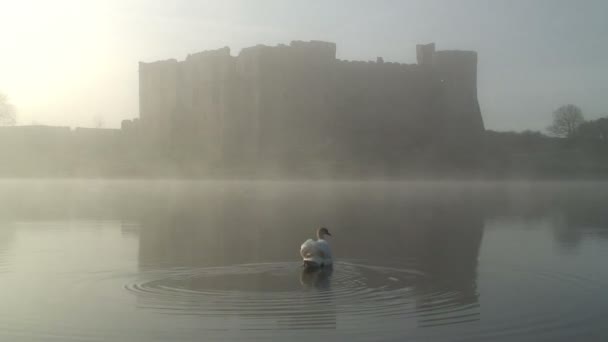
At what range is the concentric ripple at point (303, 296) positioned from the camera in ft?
23.4

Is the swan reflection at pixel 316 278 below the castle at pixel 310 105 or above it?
below

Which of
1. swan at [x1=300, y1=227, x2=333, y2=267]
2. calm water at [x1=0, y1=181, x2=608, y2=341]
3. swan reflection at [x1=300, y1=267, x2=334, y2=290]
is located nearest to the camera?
calm water at [x1=0, y1=181, x2=608, y2=341]

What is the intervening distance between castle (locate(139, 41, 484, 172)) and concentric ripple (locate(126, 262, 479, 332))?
40039mm

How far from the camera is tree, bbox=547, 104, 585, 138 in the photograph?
56125 mm

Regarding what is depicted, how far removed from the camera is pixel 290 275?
9.61 m

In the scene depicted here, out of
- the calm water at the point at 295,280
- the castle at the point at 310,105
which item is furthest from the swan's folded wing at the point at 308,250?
the castle at the point at 310,105

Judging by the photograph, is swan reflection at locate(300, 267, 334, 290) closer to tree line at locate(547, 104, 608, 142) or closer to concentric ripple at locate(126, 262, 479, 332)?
concentric ripple at locate(126, 262, 479, 332)

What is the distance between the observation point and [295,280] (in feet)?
30.3

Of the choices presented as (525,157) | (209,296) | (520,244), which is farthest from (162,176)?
(209,296)

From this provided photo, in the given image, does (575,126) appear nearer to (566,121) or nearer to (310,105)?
(566,121)

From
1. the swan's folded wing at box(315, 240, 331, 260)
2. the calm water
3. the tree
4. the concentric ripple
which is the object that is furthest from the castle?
the concentric ripple

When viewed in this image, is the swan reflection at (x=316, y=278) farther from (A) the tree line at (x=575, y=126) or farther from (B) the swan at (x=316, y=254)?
(A) the tree line at (x=575, y=126)

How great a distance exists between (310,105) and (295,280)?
43855 mm

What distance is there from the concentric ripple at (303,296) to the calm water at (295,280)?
0.02 metres
